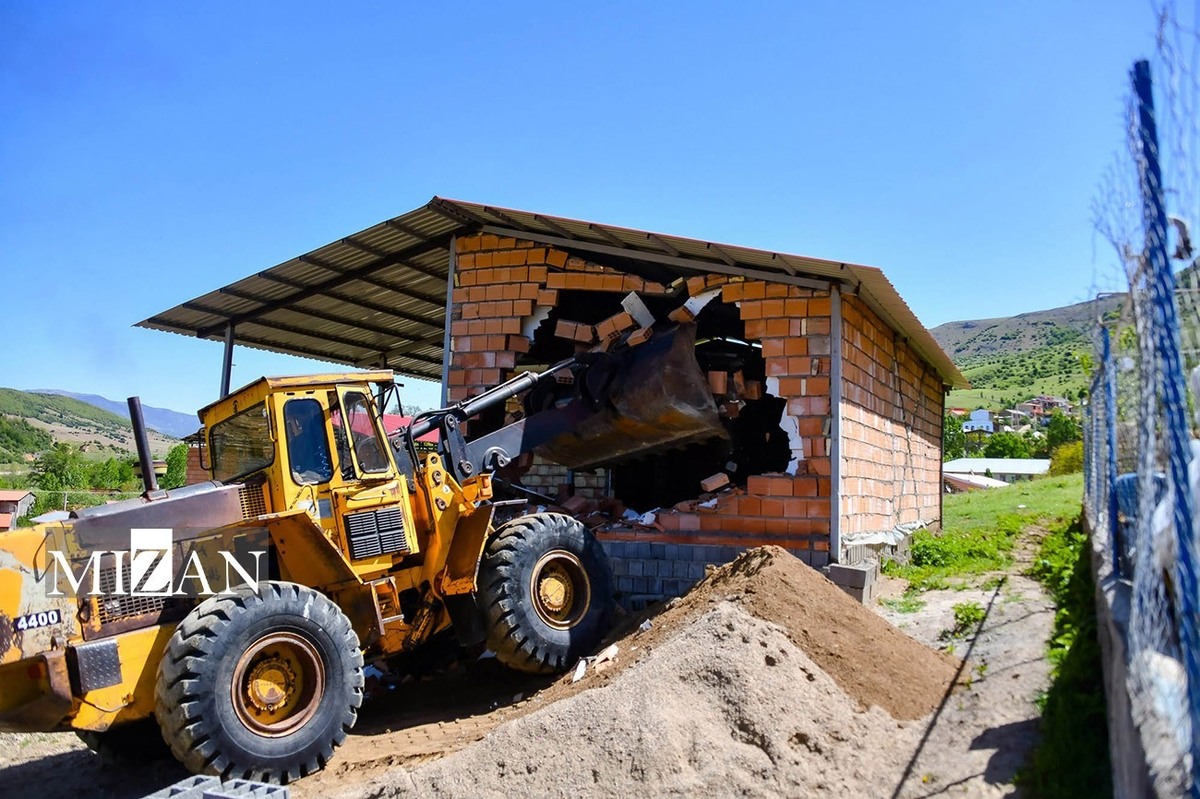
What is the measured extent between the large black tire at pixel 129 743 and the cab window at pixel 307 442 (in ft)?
6.52

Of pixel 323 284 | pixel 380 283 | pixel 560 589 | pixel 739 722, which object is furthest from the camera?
pixel 380 283

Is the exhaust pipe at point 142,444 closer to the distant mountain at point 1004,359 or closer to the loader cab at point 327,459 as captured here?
the loader cab at point 327,459

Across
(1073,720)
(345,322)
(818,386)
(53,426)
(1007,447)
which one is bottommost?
(1073,720)

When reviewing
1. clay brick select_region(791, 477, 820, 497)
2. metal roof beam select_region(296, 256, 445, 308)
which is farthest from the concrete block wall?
metal roof beam select_region(296, 256, 445, 308)

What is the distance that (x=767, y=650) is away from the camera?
230 inches

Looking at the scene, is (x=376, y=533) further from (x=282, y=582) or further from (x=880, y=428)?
(x=880, y=428)

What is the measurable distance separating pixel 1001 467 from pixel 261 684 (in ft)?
222

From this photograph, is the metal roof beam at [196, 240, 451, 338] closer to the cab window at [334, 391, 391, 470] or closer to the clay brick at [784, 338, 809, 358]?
the cab window at [334, 391, 391, 470]

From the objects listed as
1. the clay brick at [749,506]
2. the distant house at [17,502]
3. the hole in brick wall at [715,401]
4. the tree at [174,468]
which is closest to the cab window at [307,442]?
the hole in brick wall at [715,401]

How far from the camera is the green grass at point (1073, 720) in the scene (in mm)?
3521

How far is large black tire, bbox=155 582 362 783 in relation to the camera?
5.38 m

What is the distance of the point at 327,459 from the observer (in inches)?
260

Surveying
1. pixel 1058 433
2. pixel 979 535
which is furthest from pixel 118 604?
pixel 1058 433

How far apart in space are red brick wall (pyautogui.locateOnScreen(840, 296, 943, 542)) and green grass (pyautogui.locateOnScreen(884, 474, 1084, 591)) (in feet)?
1.85
